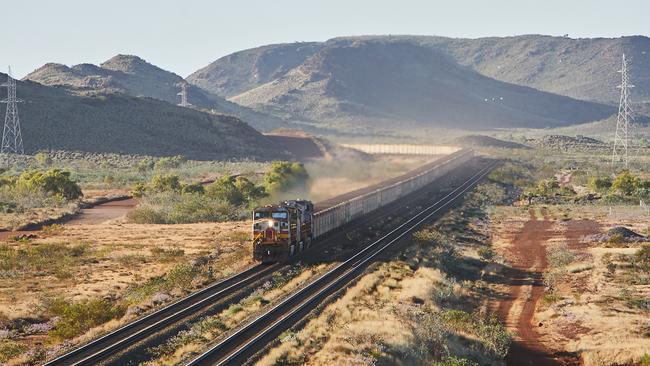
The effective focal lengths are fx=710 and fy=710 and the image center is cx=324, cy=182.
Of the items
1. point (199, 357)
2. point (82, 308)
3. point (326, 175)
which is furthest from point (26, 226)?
point (326, 175)

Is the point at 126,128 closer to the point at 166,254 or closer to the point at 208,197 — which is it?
the point at 208,197

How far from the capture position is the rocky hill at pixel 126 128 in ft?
478

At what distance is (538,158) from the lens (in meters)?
166

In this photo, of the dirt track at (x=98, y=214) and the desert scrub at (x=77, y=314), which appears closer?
the desert scrub at (x=77, y=314)

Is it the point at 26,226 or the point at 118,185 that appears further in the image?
the point at 118,185

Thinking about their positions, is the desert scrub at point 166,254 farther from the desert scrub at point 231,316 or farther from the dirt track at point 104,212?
the dirt track at point 104,212

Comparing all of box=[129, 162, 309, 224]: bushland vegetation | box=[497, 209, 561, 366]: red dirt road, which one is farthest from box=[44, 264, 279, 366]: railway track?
box=[129, 162, 309, 224]: bushland vegetation

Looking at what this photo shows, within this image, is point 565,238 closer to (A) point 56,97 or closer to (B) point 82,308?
(B) point 82,308

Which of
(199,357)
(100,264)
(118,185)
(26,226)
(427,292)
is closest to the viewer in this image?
(199,357)

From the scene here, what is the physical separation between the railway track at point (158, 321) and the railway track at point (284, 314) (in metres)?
3.23

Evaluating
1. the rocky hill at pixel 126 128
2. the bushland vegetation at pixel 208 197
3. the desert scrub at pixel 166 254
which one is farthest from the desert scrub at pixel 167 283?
the rocky hill at pixel 126 128

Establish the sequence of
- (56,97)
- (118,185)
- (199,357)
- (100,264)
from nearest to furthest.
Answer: (199,357)
(100,264)
(118,185)
(56,97)

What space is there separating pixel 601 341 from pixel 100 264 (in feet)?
97.6

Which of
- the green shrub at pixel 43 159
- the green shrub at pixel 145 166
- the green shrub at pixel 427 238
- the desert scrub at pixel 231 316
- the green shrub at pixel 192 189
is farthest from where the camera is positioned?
the green shrub at pixel 43 159
